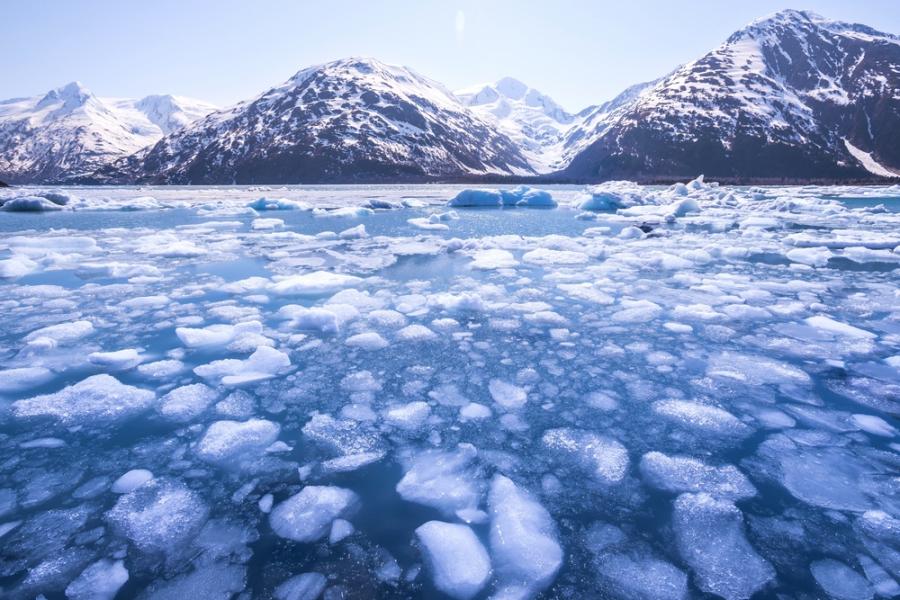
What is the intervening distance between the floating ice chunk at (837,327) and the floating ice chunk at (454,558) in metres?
5.13

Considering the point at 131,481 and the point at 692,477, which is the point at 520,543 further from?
the point at 131,481

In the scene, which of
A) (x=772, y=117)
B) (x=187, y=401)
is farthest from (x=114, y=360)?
(x=772, y=117)

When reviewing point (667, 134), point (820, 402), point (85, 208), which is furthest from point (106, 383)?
point (667, 134)

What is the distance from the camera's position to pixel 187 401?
3.58m

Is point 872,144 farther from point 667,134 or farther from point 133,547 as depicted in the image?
point 133,547

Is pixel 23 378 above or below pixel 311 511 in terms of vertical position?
above

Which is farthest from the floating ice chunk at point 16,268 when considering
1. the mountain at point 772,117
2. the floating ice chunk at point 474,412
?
the mountain at point 772,117

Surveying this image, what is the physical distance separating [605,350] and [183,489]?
3.79 m

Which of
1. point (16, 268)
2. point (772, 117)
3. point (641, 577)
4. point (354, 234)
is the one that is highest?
point (772, 117)

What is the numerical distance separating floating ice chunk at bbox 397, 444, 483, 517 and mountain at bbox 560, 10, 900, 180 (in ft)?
416

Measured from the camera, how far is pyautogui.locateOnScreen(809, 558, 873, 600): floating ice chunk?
1928 millimetres

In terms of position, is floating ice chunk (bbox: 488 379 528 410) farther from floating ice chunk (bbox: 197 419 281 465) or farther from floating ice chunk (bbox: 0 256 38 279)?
floating ice chunk (bbox: 0 256 38 279)

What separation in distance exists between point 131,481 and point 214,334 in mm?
2460

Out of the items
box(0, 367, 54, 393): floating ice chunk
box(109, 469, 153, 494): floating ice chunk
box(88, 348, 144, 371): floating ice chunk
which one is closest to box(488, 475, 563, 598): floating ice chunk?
box(109, 469, 153, 494): floating ice chunk
